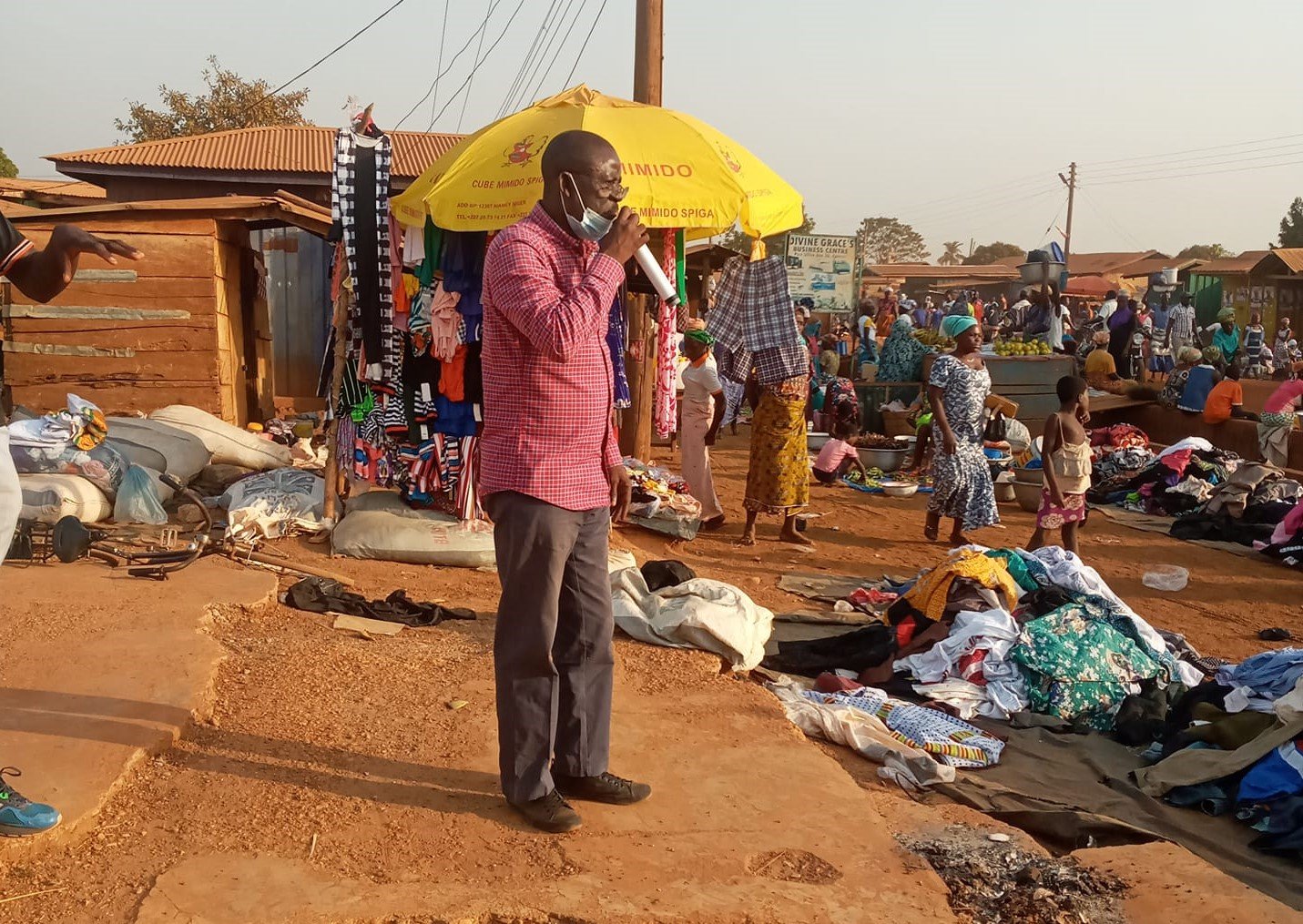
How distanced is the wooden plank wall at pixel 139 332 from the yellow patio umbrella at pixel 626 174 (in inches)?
181

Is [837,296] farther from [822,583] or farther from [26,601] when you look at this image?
[26,601]

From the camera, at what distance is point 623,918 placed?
276 cm

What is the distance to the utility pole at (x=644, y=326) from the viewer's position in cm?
969

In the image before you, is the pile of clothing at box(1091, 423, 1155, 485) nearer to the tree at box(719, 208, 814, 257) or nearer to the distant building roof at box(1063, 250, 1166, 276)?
the tree at box(719, 208, 814, 257)

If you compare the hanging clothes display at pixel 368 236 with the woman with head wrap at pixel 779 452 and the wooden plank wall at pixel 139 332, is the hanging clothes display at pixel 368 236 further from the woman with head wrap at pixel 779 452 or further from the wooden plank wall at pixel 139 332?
the wooden plank wall at pixel 139 332

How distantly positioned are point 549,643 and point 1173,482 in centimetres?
1057

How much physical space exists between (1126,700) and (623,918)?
356 cm

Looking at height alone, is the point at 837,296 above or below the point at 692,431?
above

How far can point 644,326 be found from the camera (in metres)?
9.70

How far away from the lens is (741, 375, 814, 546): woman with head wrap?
8.45 metres

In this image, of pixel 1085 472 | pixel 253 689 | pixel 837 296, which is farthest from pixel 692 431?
pixel 837 296

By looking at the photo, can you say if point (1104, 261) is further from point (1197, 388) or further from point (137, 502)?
point (137, 502)

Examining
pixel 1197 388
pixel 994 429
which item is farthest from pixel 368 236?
pixel 1197 388

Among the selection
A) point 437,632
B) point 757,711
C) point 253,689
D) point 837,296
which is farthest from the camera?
point 837,296
